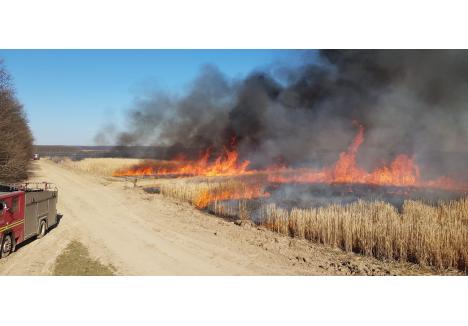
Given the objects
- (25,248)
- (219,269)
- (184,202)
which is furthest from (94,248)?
(184,202)

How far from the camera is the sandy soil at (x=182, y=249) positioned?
36.5ft

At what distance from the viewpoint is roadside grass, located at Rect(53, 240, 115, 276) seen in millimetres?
10664

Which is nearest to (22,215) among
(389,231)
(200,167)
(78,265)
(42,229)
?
(42,229)

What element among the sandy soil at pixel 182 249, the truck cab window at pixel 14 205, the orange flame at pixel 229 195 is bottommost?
the sandy soil at pixel 182 249

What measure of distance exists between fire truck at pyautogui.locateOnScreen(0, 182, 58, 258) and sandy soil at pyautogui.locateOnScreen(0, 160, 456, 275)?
1.32 feet

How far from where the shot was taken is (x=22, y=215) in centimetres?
1276

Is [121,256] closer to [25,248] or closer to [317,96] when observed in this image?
[25,248]

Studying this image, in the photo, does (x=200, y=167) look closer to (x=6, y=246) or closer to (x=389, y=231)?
(x=389, y=231)

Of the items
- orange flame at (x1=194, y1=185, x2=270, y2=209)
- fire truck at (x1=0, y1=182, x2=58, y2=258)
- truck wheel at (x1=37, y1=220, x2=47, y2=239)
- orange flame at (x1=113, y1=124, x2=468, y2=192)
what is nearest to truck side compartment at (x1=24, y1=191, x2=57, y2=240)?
fire truck at (x1=0, y1=182, x2=58, y2=258)

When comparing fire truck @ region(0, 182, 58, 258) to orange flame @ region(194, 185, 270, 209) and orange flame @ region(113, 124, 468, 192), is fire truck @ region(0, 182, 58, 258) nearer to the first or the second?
orange flame @ region(194, 185, 270, 209)

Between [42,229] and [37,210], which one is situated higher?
[37,210]

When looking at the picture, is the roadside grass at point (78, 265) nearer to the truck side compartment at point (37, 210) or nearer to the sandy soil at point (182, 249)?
the sandy soil at point (182, 249)

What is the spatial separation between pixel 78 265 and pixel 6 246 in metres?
2.71

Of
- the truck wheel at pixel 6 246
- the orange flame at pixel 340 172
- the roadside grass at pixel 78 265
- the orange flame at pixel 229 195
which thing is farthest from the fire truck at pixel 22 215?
the orange flame at pixel 340 172
